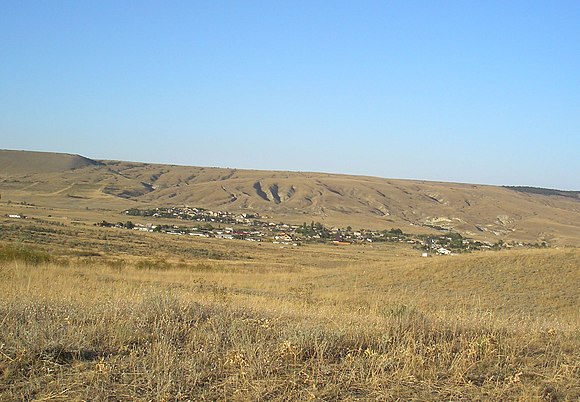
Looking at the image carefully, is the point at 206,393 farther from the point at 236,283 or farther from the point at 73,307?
the point at 236,283

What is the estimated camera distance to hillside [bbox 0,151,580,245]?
117 metres

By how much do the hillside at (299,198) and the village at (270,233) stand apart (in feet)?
48.6

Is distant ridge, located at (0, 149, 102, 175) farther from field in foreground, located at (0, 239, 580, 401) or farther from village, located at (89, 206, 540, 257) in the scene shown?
field in foreground, located at (0, 239, 580, 401)

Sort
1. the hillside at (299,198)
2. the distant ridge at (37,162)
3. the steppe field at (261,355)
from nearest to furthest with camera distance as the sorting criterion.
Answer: the steppe field at (261,355)
the hillside at (299,198)
the distant ridge at (37,162)

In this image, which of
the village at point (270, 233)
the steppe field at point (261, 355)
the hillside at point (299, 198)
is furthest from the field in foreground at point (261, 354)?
the hillside at point (299, 198)

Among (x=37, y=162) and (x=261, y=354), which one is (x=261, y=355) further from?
(x=37, y=162)

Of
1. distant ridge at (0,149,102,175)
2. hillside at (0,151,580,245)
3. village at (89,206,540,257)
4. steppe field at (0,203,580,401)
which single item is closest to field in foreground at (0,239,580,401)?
steppe field at (0,203,580,401)

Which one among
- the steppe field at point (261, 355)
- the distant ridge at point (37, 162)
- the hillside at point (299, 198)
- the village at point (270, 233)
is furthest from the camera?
the distant ridge at point (37, 162)

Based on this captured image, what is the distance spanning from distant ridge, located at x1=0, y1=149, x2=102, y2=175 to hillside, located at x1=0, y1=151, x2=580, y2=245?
11.6 inches

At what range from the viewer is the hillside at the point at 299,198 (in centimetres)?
11738

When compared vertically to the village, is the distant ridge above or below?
above

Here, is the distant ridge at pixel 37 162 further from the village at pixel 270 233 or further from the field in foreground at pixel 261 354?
the field in foreground at pixel 261 354

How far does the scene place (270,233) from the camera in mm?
84375

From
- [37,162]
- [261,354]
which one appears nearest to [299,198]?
[37,162]
